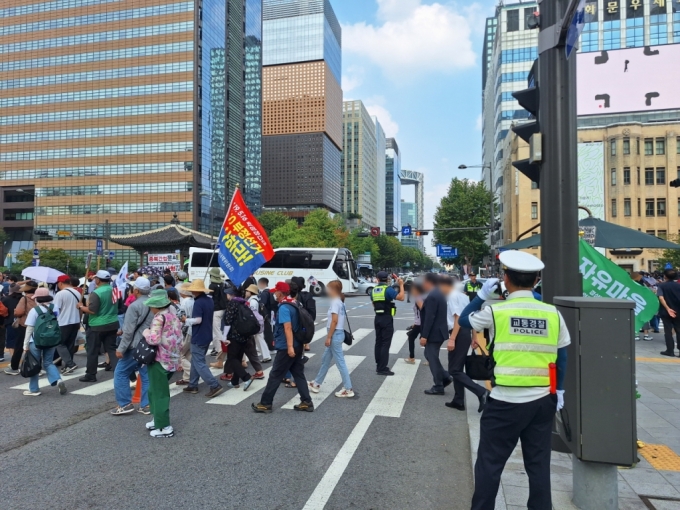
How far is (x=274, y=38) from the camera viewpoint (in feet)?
520

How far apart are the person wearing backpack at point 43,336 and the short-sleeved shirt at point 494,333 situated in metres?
6.32

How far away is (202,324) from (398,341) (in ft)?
22.2

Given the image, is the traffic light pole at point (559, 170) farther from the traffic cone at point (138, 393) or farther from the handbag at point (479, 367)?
the traffic cone at point (138, 393)

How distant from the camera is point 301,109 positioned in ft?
475

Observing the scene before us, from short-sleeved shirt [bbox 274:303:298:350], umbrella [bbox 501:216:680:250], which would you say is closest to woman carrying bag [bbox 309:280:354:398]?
short-sleeved shirt [bbox 274:303:298:350]

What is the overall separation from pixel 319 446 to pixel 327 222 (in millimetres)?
59879

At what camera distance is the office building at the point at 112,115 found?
7169 cm

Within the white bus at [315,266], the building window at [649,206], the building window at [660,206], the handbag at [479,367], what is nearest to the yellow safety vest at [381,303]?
the handbag at [479,367]

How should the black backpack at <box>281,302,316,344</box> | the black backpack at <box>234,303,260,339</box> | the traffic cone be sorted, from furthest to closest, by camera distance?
the black backpack at <box>234,303,260,339</box> → the traffic cone → the black backpack at <box>281,302,316,344</box>

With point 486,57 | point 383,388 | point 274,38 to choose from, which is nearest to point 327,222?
point 383,388

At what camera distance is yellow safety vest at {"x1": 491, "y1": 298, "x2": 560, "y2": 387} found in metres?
2.80

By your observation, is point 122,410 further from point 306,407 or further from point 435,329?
point 435,329

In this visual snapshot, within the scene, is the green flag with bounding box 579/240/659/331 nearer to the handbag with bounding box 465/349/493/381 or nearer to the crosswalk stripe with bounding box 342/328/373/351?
the handbag with bounding box 465/349/493/381

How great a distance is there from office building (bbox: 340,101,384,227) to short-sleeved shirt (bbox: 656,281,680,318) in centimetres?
15902
